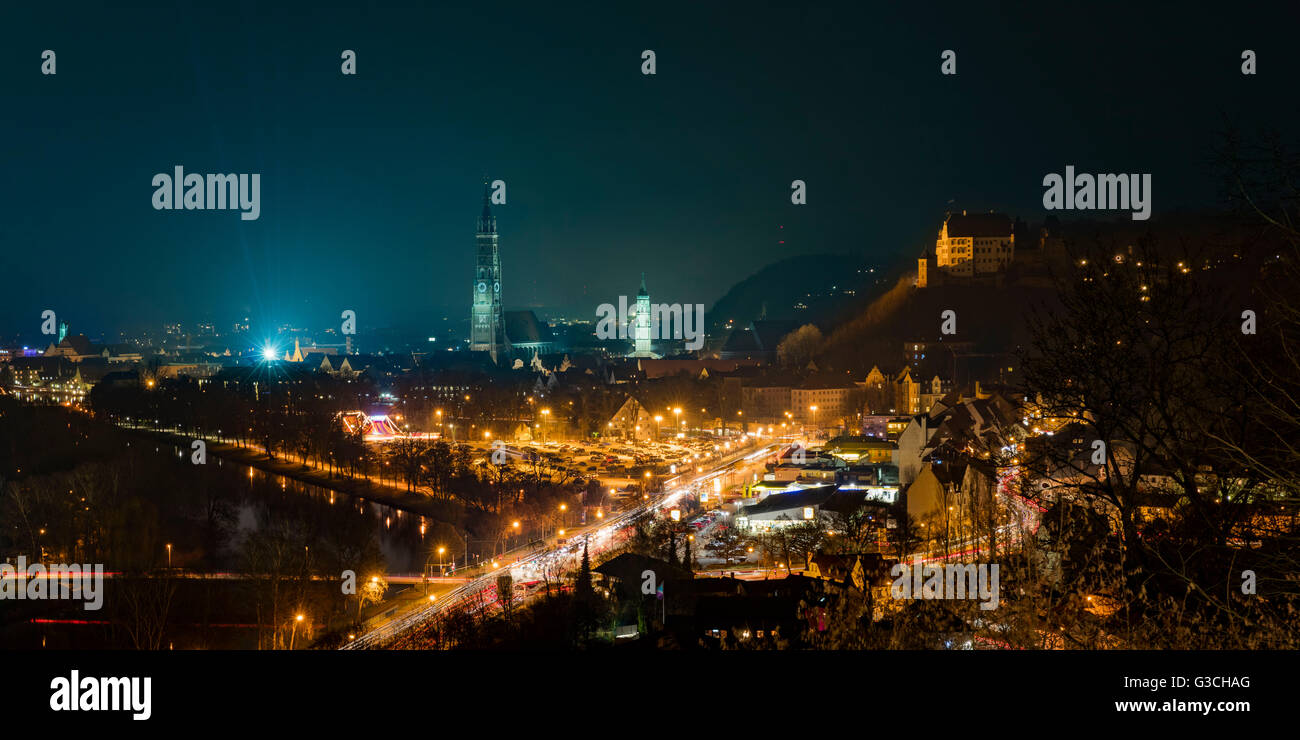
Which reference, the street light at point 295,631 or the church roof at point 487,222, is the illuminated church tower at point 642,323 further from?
the street light at point 295,631

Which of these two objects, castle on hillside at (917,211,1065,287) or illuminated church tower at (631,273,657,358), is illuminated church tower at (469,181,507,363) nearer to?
illuminated church tower at (631,273,657,358)

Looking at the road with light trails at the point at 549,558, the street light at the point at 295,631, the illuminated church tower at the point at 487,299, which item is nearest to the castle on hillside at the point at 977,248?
the road with light trails at the point at 549,558

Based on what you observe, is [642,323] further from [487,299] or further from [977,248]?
[977,248]

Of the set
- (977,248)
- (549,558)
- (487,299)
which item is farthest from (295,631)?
(487,299)

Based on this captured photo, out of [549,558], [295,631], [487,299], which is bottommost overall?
[295,631]

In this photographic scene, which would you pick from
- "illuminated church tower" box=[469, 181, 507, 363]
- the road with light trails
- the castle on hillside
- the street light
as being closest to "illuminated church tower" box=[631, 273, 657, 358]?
"illuminated church tower" box=[469, 181, 507, 363]
